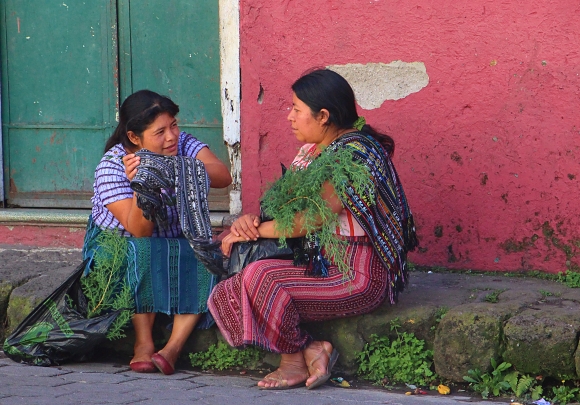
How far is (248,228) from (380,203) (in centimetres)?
59

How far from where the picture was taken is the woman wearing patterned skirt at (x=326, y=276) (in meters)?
3.67

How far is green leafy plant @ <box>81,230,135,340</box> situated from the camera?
3.98m

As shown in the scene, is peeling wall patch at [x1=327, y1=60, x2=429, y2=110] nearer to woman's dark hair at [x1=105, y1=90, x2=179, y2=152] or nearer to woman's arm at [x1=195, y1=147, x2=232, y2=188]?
woman's arm at [x1=195, y1=147, x2=232, y2=188]

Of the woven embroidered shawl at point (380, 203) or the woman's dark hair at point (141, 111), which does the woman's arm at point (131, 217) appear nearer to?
the woman's dark hair at point (141, 111)

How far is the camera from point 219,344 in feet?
13.6

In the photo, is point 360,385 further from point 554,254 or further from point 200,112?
point 200,112

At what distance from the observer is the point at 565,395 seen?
3.54 metres

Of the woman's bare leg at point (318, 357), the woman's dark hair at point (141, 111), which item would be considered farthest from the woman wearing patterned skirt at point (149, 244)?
the woman's bare leg at point (318, 357)

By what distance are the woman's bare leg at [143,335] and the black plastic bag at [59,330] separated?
0.48 ft

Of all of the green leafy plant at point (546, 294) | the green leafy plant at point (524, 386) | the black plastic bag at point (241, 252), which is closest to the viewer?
the green leafy plant at point (524, 386)

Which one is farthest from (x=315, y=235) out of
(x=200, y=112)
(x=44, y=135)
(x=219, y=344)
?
(x=44, y=135)

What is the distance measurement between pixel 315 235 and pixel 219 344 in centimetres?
83

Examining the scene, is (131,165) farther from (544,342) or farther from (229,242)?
(544,342)

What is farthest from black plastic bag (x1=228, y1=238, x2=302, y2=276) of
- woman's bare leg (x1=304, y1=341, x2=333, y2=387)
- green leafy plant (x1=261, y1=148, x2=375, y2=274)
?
woman's bare leg (x1=304, y1=341, x2=333, y2=387)
